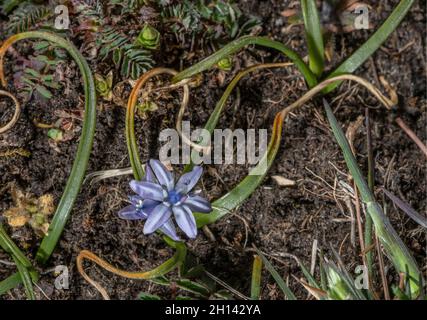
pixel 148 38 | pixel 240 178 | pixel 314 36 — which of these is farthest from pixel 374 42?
pixel 148 38

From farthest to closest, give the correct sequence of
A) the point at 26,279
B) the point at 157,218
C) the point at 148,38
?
the point at 148,38, the point at 26,279, the point at 157,218

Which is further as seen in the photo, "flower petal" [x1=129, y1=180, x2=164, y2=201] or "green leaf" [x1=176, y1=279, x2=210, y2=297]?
"green leaf" [x1=176, y1=279, x2=210, y2=297]

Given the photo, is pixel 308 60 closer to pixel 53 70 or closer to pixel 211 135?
pixel 211 135

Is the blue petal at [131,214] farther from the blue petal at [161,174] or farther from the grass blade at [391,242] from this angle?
the grass blade at [391,242]

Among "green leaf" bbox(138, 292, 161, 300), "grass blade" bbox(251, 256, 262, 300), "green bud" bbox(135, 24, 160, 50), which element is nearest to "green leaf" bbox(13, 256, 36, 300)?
"green leaf" bbox(138, 292, 161, 300)

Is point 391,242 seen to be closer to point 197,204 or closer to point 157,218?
point 197,204

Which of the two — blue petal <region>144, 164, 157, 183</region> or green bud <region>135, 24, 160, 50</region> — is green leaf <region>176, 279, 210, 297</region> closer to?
blue petal <region>144, 164, 157, 183</region>
